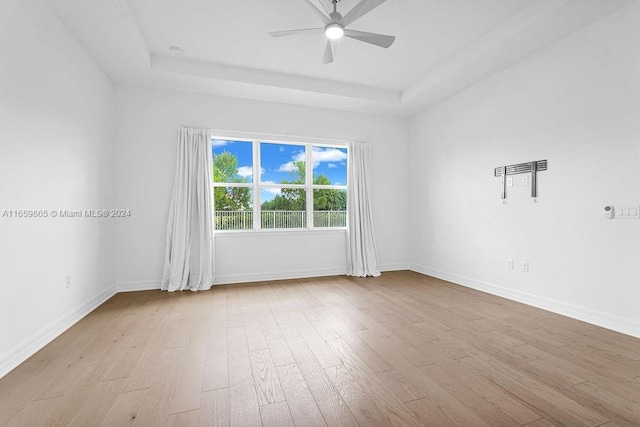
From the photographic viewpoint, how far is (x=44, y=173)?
243cm

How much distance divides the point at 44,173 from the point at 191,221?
6.08ft

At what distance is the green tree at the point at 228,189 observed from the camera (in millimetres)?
4504

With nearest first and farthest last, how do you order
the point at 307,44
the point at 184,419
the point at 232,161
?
the point at 184,419
the point at 307,44
the point at 232,161

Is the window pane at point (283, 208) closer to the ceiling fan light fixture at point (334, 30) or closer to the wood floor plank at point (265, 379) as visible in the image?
the ceiling fan light fixture at point (334, 30)

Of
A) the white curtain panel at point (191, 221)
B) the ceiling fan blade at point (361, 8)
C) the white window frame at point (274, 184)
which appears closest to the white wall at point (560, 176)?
the white window frame at point (274, 184)

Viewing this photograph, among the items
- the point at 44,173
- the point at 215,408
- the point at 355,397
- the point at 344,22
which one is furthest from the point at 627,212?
the point at 44,173

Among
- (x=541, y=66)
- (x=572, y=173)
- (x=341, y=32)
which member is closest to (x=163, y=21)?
(x=341, y=32)

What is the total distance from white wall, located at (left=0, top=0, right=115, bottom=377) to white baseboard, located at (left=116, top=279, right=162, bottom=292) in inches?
20.6

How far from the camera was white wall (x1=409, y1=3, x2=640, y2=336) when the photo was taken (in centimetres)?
256

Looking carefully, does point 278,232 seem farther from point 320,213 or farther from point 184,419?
point 184,419

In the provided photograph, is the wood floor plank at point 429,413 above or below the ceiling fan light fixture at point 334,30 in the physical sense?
below

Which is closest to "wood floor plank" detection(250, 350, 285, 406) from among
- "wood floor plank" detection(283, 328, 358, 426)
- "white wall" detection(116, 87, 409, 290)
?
"wood floor plank" detection(283, 328, 358, 426)

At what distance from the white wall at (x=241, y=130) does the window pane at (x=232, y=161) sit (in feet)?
0.90

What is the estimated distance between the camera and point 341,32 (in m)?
2.63
